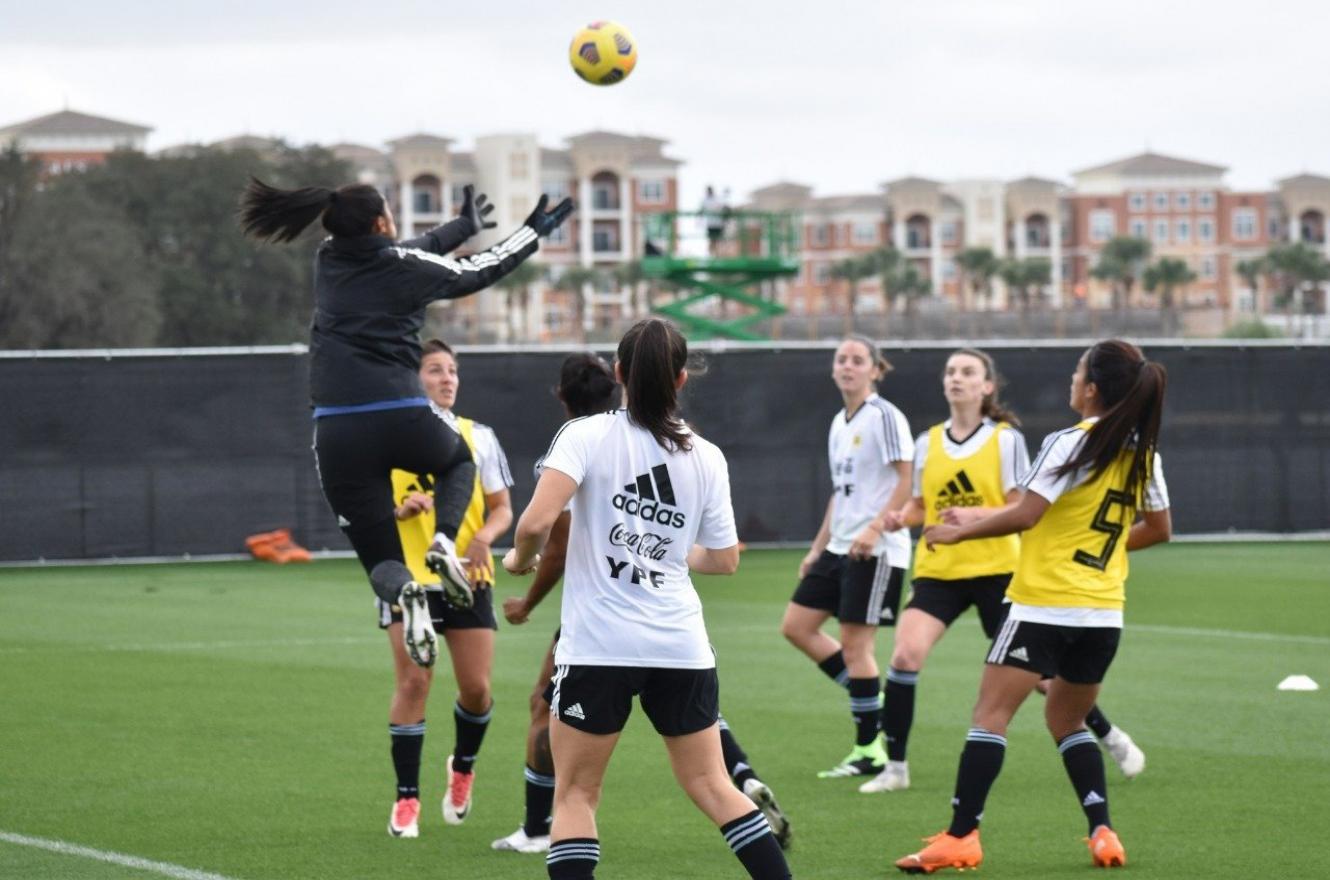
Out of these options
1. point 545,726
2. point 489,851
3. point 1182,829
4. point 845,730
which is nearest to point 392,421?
point 545,726

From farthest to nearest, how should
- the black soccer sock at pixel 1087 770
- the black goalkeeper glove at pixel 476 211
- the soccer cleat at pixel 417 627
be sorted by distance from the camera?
the black goalkeeper glove at pixel 476 211 → the black soccer sock at pixel 1087 770 → the soccer cleat at pixel 417 627

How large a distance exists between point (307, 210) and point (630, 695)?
8.24ft

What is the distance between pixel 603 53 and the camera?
30.7ft

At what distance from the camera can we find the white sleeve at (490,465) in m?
8.23

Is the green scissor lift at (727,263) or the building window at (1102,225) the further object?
the building window at (1102,225)

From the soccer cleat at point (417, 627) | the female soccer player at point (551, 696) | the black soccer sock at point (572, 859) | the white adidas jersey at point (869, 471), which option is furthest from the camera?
the white adidas jersey at point (869, 471)

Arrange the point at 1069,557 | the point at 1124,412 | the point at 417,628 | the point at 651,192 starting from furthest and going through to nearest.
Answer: the point at 651,192, the point at 1069,557, the point at 1124,412, the point at 417,628

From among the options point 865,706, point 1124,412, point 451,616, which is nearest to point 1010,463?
point 865,706

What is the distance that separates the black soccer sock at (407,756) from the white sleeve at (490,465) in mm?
1066

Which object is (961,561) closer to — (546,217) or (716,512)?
(546,217)

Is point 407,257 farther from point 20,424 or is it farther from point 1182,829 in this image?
point 20,424

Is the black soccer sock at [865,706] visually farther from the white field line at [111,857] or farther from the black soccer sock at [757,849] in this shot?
the black soccer sock at [757,849]

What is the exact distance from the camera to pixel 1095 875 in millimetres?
7047

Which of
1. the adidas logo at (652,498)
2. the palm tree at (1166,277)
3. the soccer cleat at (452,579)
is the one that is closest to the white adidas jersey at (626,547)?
the adidas logo at (652,498)
